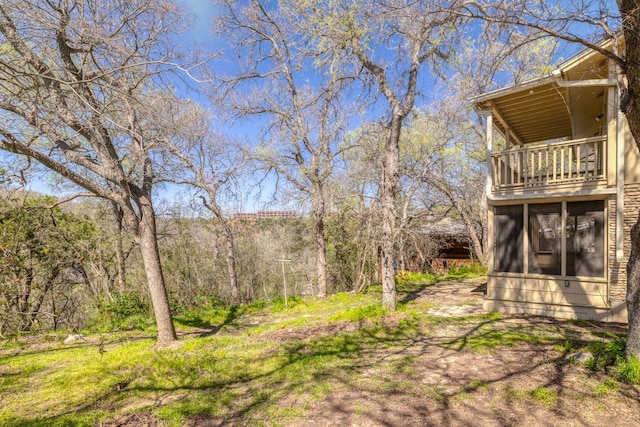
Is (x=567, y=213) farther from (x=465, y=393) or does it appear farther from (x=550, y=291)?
(x=465, y=393)

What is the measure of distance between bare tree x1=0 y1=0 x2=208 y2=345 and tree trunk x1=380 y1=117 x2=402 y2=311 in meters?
4.76

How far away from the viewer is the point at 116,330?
26.6 ft

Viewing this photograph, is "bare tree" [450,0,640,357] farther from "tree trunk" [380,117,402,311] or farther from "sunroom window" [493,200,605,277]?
"tree trunk" [380,117,402,311]

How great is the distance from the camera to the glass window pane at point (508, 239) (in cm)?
723

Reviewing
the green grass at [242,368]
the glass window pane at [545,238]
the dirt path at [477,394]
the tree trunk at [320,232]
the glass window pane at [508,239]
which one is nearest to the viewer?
the dirt path at [477,394]

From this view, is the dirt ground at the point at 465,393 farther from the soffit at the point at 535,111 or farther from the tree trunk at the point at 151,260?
the soffit at the point at 535,111

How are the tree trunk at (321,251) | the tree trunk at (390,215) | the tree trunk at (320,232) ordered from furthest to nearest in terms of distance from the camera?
the tree trunk at (321,251)
the tree trunk at (320,232)
the tree trunk at (390,215)

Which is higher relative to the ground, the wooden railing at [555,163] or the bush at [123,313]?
the wooden railing at [555,163]

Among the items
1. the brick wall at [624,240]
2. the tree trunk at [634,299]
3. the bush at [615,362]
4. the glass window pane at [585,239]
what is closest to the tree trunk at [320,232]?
the glass window pane at [585,239]

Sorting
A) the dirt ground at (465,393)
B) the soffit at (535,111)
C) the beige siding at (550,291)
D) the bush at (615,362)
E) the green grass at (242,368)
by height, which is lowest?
the green grass at (242,368)

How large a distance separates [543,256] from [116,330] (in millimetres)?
10299

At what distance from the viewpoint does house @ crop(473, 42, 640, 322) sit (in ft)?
19.9

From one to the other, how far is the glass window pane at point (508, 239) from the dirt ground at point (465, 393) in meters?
2.12

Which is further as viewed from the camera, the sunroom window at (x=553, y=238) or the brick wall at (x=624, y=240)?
the sunroom window at (x=553, y=238)
